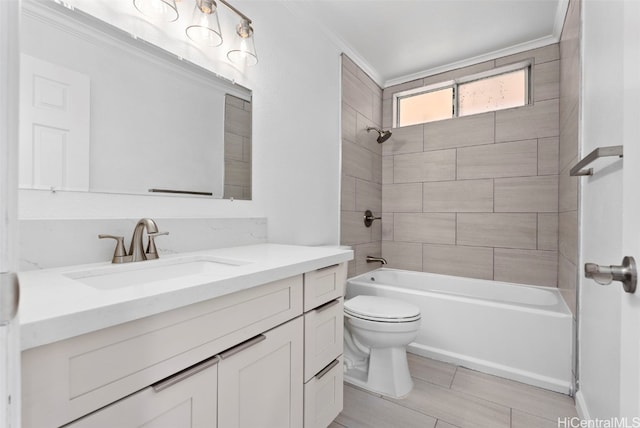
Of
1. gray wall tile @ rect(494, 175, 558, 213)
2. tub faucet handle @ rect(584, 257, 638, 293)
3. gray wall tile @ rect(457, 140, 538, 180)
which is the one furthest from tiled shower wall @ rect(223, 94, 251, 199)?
gray wall tile @ rect(494, 175, 558, 213)

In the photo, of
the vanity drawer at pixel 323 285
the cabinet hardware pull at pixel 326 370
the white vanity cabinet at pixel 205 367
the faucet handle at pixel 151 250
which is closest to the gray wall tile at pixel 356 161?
Result: the vanity drawer at pixel 323 285

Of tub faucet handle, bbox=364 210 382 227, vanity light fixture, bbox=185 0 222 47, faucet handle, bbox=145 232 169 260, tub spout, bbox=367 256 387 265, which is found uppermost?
vanity light fixture, bbox=185 0 222 47

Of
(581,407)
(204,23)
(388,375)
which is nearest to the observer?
(204,23)

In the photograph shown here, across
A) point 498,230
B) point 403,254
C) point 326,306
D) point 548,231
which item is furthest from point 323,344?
point 548,231

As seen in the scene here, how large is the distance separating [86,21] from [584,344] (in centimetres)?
263

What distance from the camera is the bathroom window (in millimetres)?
A: 2689

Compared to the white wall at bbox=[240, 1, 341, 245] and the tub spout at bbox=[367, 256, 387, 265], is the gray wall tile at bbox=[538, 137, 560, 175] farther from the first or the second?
the white wall at bbox=[240, 1, 341, 245]

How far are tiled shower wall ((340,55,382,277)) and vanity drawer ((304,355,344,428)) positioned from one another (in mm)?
1247

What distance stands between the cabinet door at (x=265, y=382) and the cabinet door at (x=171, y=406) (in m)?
0.04

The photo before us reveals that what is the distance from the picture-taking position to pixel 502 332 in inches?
78.0

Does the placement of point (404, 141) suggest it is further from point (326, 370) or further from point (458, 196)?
point (326, 370)

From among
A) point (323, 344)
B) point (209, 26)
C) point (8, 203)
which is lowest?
point (323, 344)

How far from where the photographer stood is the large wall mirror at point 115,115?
965 mm

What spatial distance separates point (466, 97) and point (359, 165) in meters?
1.26
